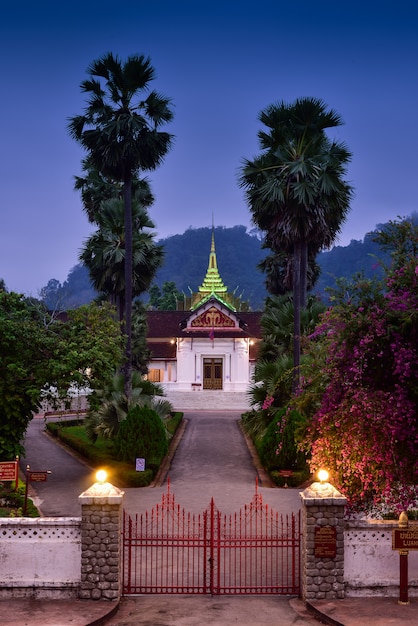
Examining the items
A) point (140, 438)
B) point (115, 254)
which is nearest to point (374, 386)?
point (140, 438)

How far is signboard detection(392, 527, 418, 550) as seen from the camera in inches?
545

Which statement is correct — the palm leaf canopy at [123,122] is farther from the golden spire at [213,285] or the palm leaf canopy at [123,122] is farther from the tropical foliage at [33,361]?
the golden spire at [213,285]

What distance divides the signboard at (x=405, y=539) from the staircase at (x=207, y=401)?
44.0m

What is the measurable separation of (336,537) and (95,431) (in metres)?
17.2

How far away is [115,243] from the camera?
36.6 meters

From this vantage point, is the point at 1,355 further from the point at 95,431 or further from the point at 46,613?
the point at 46,613

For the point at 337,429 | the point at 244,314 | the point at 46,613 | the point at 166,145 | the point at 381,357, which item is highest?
the point at 166,145

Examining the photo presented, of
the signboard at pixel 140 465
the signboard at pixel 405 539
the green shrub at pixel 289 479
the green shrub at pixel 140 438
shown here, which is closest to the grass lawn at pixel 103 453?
the signboard at pixel 140 465

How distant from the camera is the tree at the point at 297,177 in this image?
1195 inches

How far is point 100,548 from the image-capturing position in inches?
554

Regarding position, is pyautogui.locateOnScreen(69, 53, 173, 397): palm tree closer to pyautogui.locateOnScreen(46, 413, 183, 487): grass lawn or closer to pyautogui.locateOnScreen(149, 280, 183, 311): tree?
pyautogui.locateOnScreen(46, 413, 183, 487): grass lawn

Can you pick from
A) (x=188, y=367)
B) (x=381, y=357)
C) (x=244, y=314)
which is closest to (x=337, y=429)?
(x=381, y=357)

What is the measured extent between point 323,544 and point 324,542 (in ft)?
0.13

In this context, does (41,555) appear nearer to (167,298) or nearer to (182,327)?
(182,327)
